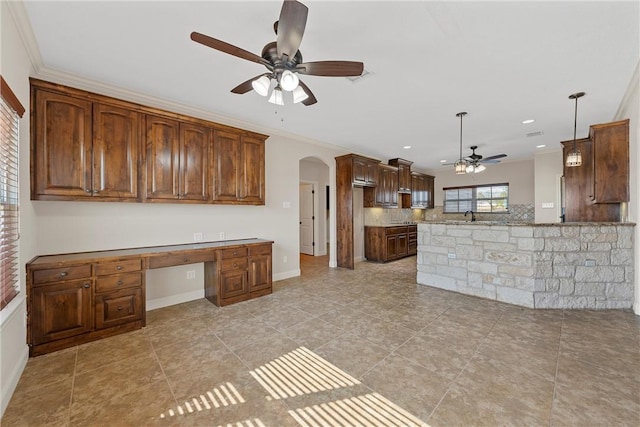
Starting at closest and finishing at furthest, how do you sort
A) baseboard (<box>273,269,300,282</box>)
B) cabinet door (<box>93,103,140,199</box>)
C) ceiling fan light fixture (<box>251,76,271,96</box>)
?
ceiling fan light fixture (<box>251,76,271,96</box>), cabinet door (<box>93,103,140,199</box>), baseboard (<box>273,269,300,282</box>)

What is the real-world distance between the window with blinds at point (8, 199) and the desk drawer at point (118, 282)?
61 cm

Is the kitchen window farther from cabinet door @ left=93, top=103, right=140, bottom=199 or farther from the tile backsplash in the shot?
cabinet door @ left=93, top=103, right=140, bottom=199

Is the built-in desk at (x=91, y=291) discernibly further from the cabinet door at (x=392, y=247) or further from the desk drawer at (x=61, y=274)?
the cabinet door at (x=392, y=247)

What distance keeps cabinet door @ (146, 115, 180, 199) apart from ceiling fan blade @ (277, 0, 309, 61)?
2.15 metres

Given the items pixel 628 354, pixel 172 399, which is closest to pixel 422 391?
pixel 172 399

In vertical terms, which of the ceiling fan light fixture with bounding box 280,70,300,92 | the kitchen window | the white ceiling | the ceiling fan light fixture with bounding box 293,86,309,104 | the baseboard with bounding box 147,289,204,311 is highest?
the white ceiling

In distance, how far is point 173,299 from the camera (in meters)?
3.56

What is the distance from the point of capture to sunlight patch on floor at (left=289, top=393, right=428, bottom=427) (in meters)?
1.57

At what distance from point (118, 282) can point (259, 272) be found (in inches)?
66.8

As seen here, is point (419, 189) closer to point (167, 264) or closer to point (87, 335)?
point (167, 264)

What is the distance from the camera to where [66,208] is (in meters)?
2.84

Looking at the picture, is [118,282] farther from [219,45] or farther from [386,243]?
[386,243]

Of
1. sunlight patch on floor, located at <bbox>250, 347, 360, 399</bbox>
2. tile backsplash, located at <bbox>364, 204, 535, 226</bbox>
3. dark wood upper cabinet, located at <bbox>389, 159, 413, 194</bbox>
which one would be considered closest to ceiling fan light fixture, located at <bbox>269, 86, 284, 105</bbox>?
sunlight patch on floor, located at <bbox>250, 347, 360, 399</bbox>

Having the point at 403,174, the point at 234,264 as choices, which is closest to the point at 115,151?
the point at 234,264
